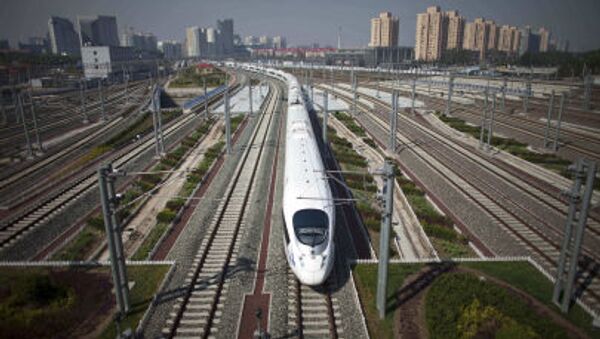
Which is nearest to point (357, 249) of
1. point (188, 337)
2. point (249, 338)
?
point (249, 338)

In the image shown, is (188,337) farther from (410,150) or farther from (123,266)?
(410,150)

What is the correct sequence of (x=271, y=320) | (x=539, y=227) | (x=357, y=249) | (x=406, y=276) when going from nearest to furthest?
1. (x=271, y=320)
2. (x=406, y=276)
3. (x=357, y=249)
4. (x=539, y=227)

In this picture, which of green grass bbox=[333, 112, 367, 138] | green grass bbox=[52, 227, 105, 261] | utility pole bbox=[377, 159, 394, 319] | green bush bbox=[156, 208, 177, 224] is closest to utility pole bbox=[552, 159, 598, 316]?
utility pole bbox=[377, 159, 394, 319]

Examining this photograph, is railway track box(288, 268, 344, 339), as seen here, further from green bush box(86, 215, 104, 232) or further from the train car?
green bush box(86, 215, 104, 232)

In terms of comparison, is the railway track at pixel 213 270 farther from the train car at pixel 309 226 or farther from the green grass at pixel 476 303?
the green grass at pixel 476 303

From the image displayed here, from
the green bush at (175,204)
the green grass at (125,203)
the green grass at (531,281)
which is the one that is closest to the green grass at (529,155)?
the green grass at (531,281)
